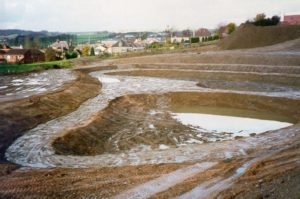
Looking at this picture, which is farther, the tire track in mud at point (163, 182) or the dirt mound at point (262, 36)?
the dirt mound at point (262, 36)

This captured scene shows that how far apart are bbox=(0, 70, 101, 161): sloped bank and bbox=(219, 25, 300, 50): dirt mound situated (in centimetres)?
3221

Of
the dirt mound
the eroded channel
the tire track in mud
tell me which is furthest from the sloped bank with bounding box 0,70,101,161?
the dirt mound

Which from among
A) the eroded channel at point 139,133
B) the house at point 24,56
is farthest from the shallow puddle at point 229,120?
the house at point 24,56

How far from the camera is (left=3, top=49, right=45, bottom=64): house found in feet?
267

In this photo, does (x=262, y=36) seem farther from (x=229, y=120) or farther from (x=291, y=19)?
(x=229, y=120)

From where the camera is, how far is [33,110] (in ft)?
75.5

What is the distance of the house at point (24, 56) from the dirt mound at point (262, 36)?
41.5 meters

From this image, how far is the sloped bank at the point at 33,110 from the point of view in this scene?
61.6 feet

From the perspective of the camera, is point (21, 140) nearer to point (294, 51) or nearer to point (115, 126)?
point (115, 126)

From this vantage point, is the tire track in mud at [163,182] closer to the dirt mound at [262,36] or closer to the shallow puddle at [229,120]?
the shallow puddle at [229,120]

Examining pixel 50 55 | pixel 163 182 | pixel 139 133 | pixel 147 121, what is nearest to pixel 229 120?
pixel 147 121

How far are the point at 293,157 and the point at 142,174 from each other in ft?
16.1

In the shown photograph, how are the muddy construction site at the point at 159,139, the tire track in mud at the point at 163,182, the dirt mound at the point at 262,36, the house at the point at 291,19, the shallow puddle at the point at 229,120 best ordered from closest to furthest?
the tire track in mud at the point at 163,182 → the muddy construction site at the point at 159,139 → the shallow puddle at the point at 229,120 → the dirt mound at the point at 262,36 → the house at the point at 291,19

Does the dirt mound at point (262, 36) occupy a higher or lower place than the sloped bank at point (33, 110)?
higher
